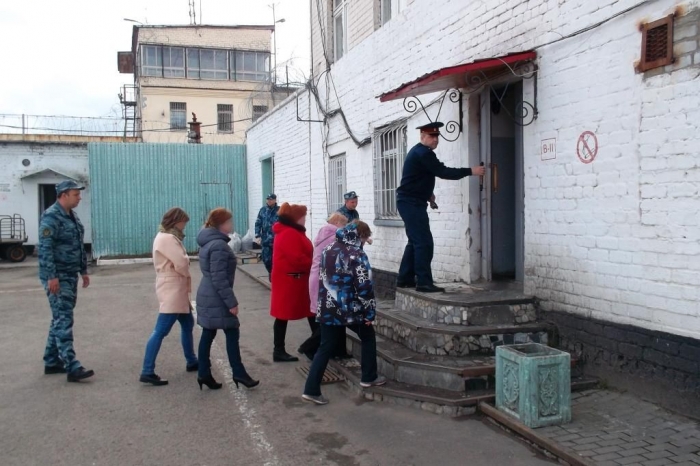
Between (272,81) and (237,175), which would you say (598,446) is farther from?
(237,175)

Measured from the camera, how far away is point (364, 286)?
5051mm

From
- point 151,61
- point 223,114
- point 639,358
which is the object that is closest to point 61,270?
point 639,358

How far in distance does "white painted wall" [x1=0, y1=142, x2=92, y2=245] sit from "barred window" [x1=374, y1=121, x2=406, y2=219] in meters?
15.3

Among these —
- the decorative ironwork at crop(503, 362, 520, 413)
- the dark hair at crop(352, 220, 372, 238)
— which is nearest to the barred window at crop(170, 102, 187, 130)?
the dark hair at crop(352, 220, 372, 238)

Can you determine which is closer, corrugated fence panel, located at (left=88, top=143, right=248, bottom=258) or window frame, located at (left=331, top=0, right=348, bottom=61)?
window frame, located at (left=331, top=0, right=348, bottom=61)

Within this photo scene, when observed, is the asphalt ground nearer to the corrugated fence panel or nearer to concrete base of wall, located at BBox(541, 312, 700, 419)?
concrete base of wall, located at BBox(541, 312, 700, 419)

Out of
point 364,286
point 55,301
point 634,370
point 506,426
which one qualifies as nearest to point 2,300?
point 55,301

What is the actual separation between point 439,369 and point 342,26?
786 centimetres

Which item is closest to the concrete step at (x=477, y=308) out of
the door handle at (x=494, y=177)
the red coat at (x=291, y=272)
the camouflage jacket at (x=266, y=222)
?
the red coat at (x=291, y=272)

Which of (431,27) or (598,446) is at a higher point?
(431,27)

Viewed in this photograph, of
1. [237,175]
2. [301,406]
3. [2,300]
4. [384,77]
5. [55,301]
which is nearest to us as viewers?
[301,406]

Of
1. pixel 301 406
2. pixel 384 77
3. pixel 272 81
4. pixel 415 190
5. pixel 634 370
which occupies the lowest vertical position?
pixel 301 406

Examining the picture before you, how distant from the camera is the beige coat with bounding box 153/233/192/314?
578cm

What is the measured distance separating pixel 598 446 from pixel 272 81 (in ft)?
45.1
